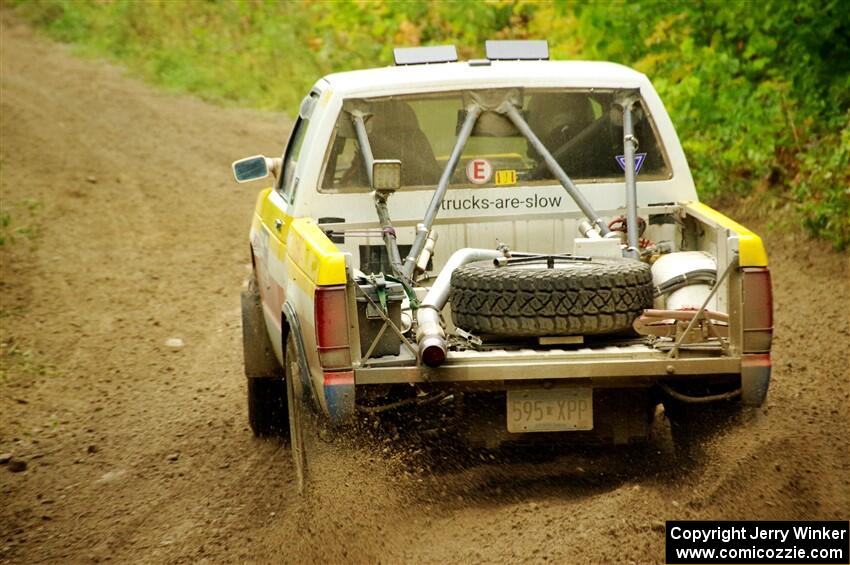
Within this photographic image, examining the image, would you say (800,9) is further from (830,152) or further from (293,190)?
(293,190)

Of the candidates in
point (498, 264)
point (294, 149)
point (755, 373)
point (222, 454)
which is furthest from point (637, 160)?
point (222, 454)

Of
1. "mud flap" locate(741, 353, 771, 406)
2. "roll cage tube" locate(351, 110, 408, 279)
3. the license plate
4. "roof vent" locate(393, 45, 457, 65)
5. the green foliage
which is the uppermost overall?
"roof vent" locate(393, 45, 457, 65)

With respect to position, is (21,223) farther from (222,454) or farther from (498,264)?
(498,264)

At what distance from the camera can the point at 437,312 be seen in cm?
517

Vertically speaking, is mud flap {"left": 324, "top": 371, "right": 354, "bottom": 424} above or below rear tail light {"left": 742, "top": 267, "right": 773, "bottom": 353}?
below

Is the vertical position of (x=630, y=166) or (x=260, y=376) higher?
(x=630, y=166)

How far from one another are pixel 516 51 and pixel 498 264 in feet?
6.43

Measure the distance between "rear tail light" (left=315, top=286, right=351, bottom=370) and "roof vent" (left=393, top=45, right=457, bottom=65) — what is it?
228 centimetres

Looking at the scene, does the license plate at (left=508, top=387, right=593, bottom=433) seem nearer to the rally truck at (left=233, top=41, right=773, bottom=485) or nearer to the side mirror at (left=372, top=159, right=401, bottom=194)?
the rally truck at (left=233, top=41, right=773, bottom=485)

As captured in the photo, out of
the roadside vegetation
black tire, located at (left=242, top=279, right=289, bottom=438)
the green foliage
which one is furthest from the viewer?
the green foliage

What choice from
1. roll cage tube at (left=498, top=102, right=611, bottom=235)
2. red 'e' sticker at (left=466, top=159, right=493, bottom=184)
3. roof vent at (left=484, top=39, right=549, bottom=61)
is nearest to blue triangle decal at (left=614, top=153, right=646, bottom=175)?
roll cage tube at (left=498, top=102, right=611, bottom=235)

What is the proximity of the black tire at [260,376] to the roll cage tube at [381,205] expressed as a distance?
43.2 inches

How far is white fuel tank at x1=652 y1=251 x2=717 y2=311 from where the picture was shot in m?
5.26

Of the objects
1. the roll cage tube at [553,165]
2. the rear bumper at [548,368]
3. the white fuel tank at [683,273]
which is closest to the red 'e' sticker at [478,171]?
the roll cage tube at [553,165]
